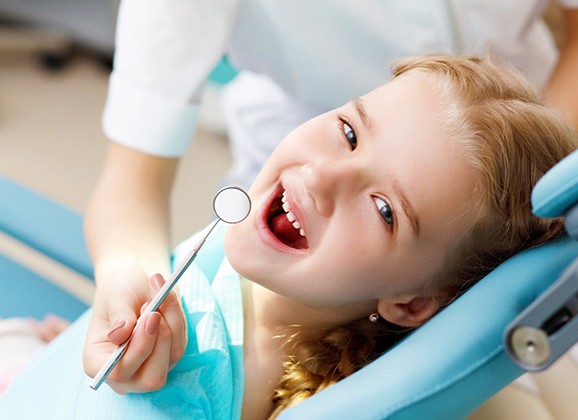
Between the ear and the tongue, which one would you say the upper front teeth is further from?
the ear

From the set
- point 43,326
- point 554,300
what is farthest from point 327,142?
point 43,326

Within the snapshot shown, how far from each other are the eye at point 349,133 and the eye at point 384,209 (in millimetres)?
68

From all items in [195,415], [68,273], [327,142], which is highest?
[327,142]

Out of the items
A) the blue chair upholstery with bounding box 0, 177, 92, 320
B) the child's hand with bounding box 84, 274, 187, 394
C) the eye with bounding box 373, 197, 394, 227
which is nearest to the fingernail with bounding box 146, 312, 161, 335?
the child's hand with bounding box 84, 274, 187, 394

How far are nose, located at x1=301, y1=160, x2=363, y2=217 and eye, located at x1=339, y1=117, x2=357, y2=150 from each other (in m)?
0.04

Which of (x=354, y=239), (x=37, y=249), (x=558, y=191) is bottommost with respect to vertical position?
(x=37, y=249)

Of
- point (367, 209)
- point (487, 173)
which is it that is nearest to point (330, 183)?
point (367, 209)

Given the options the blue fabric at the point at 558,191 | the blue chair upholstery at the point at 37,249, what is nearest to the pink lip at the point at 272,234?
the blue fabric at the point at 558,191

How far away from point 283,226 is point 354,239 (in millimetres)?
92

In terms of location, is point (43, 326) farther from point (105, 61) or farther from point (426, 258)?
point (105, 61)

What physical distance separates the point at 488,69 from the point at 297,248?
30 centimetres

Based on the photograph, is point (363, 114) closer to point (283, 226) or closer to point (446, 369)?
point (283, 226)

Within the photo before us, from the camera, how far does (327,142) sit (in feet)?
2.87

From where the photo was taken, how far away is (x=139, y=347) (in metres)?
0.75
